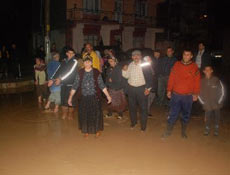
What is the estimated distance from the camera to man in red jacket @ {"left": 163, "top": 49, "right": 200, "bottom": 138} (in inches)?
232

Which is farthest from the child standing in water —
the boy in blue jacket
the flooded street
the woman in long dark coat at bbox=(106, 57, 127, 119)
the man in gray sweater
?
the man in gray sweater

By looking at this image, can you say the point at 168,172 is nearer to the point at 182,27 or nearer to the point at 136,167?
the point at 136,167

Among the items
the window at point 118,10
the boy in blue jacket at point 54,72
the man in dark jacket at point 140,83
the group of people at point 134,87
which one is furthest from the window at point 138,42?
the man in dark jacket at point 140,83

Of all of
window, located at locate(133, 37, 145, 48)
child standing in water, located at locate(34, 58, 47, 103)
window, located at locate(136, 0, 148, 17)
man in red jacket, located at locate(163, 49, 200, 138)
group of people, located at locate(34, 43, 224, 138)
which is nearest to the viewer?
man in red jacket, located at locate(163, 49, 200, 138)

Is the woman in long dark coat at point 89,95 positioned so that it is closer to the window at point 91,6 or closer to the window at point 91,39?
→ the window at point 91,39

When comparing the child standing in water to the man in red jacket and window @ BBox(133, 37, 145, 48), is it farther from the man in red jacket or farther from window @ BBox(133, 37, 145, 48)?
window @ BBox(133, 37, 145, 48)

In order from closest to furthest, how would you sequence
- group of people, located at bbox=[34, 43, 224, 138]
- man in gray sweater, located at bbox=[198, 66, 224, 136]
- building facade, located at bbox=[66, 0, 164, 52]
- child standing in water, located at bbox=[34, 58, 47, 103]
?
group of people, located at bbox=[34, 43, 224, 138]
man in gray sweater, located at bbox=[198, 66, 224, 136]
child standing in water, located at bbox=[34, 58, 47, 103]
building facade, located at bbox=[66, 0, 164, 52]

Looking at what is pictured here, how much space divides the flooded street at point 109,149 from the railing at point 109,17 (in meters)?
15.2

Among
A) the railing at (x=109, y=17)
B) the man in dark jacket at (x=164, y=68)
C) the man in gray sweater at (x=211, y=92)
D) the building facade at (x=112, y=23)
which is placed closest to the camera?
the man in gray sweater at (x=211, y=92)

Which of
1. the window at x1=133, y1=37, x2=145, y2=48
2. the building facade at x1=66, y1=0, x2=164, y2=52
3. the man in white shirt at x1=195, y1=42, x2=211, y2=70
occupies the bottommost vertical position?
the man in white shirt at x1=195, y1=42, x2=211, y2=70

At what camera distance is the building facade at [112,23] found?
70.6ft

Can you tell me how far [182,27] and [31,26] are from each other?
1639 cm

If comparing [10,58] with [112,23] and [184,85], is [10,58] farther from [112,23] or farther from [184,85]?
[112,23]

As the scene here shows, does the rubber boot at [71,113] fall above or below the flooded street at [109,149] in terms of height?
above
